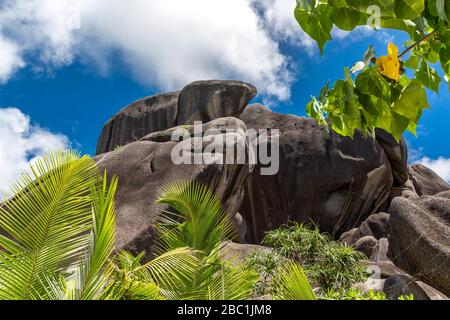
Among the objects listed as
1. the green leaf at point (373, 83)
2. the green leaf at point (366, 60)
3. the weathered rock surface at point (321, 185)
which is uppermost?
the weathered rock surface at point (321, 185)

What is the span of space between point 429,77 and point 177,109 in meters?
18.5

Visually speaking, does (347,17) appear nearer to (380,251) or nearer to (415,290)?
(415,290)

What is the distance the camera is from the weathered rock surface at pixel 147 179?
8.58 m

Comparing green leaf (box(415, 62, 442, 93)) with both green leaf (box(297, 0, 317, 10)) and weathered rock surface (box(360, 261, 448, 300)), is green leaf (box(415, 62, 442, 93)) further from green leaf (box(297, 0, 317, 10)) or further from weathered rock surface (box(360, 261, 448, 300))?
weathered rock surface (box(360, 261, 448, 300))

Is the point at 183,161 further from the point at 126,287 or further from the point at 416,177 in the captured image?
the point at 416,177

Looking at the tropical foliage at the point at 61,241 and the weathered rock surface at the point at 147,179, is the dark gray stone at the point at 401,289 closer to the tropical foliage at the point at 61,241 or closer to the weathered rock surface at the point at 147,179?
the tropical foliage at the point at 61,241

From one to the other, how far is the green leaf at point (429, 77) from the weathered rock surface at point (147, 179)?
716cm

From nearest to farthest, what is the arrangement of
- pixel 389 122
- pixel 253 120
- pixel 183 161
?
pixel 389 122 → pixel 183 161 → pixel 253 120

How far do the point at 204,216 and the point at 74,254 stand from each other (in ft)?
8.03

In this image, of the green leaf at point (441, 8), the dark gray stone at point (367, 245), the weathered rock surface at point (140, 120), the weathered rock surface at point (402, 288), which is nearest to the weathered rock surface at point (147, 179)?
the weathered rock surface at point (402, 288)

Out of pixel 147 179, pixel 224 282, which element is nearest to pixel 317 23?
pixel 224 282
